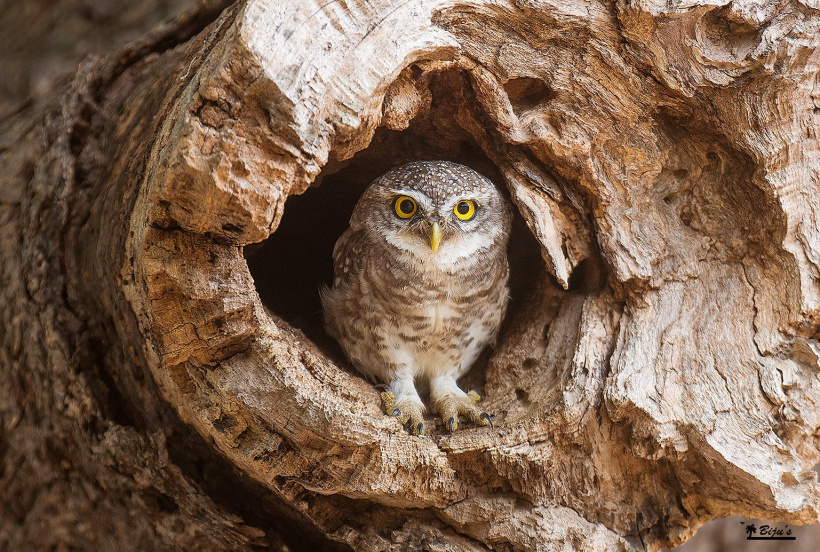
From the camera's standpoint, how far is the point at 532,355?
8.61ft

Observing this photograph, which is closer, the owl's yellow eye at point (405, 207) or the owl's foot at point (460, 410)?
the owl's foot at point (460, 410)

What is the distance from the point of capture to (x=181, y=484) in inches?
87.9

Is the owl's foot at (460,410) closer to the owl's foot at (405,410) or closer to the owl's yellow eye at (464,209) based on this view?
the owl's foot at (405,410)

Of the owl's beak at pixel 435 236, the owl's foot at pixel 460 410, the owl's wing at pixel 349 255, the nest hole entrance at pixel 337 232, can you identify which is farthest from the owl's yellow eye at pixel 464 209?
the owl's foot at pixel 460 410

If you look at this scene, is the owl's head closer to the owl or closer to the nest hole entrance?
the owl

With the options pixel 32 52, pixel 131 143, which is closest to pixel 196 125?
pixel 131 143

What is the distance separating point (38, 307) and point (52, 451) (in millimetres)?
527

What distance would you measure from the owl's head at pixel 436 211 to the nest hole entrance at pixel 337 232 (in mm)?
207

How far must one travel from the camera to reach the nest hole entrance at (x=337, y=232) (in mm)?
2990

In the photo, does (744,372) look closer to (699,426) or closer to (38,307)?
(699,426)

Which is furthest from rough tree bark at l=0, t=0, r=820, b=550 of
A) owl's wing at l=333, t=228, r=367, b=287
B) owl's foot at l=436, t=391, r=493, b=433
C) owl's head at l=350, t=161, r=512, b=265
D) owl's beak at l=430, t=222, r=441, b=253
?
owl's wing at l=333, t=228, r=367, b=287

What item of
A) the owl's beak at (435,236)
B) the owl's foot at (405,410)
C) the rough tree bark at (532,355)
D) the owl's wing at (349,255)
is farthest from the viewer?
the owl's wing at (349,255)

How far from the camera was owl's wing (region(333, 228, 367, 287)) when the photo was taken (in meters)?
2.95

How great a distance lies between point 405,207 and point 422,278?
0.32 metres
